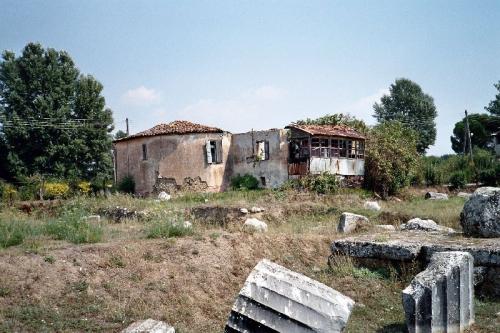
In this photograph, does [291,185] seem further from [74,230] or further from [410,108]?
[410,108]

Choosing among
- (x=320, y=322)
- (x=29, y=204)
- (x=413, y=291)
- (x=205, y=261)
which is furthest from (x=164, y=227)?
(x=29, y=204)

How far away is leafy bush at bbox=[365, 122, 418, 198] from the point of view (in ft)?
97.5

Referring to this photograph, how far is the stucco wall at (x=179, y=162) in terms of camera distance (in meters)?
29.8

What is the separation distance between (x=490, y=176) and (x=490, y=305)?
85.8 ft

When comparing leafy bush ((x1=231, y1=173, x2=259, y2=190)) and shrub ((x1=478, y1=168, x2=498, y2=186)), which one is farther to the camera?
shrub ((x1=478, y1=168, x2=498, y2=186))

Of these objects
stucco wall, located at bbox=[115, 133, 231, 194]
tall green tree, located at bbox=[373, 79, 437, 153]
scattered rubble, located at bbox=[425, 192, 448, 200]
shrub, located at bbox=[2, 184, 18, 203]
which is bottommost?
scattered rubble, located at bbox=[425, 192, 448, 200]

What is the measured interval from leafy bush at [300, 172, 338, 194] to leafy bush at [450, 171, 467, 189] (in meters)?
8.86

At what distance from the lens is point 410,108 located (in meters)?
62.7

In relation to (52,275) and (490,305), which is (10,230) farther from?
(490,305)

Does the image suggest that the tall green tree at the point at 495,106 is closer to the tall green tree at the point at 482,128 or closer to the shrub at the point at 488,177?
the tall green tree at the point at 482,128

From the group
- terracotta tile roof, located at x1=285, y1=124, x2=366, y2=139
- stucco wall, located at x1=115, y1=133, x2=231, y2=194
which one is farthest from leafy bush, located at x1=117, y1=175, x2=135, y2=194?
terracotta tile roof, located at x1=285, y1=124, x2=366, y2=139

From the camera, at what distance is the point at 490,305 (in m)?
7.83

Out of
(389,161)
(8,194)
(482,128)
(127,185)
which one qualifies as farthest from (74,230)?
(482,128)

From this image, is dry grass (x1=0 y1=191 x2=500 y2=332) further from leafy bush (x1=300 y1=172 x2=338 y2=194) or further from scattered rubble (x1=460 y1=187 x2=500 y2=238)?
leafy bush (x1=300 y1=172 x2=338 y2=194)
